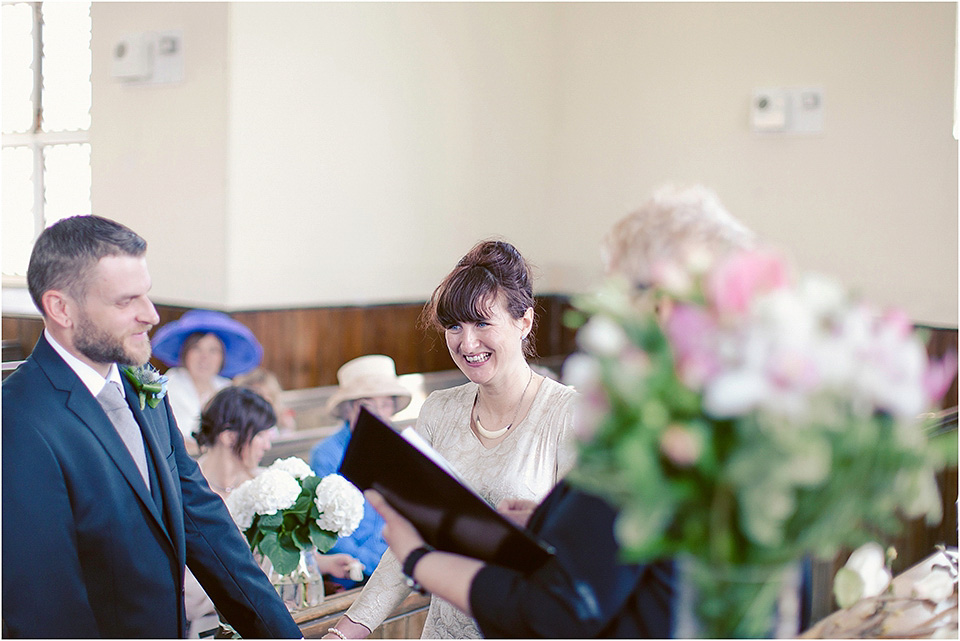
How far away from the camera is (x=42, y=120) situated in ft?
19.5

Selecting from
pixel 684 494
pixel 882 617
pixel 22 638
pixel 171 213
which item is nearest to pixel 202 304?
pixel 171 213

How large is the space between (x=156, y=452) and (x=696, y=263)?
1.23 meters

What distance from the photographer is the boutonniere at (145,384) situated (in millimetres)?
1805

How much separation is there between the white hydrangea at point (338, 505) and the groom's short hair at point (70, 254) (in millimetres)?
848

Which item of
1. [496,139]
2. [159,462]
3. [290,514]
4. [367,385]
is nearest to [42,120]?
[496,139]

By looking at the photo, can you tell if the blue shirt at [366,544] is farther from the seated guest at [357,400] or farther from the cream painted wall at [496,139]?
the cream painted wall at [496,139]

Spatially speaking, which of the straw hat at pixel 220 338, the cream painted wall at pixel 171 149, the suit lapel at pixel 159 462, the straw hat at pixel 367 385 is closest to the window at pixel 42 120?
the cream painted wall at pixel 171 149

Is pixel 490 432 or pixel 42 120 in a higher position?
pixel 42 120

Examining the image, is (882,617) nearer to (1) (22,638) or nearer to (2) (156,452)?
(2) (156,452)

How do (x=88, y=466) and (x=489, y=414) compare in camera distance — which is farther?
(x=489, y=414)

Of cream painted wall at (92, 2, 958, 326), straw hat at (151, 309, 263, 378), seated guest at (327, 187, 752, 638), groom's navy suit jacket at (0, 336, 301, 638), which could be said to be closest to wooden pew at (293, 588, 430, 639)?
groom's navy suit jacket at (0, 336, 301, 638)

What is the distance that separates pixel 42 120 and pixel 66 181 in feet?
1.58

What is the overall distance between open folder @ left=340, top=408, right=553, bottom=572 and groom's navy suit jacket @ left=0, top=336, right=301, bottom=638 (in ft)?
1.34

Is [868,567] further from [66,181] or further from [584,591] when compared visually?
[66,181]
